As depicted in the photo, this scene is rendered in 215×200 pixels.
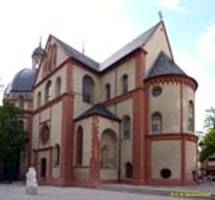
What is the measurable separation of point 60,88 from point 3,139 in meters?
9.12

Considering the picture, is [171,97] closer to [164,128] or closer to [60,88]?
[164,128]

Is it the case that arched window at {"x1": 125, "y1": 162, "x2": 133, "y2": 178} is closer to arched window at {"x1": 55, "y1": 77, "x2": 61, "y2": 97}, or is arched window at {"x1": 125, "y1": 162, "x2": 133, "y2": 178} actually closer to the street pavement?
the street pavement

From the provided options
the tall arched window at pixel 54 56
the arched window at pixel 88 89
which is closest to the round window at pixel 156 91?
the arched window at pixel 88 89

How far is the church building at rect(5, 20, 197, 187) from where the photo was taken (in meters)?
33.2

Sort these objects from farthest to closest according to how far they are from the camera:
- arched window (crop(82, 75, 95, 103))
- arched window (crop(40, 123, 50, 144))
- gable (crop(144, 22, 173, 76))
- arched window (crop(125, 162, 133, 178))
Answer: arched window (crop(40, 123, 50, 144))
arched window (crop(82, 75, 95, 103))
gable (crop(144, 22, 173, 76))
arched window (crop(125, 162, 133, 178))

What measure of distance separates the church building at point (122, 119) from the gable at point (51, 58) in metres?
0.23

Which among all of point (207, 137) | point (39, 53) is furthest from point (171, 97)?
point (39, 53)

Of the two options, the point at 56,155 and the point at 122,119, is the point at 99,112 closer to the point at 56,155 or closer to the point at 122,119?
the point at 122,119

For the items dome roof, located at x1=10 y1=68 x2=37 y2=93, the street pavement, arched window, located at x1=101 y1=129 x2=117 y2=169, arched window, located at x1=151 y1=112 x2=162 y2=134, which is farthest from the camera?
dome roof, located at x1=10 y1=68 x2=37 y2=93

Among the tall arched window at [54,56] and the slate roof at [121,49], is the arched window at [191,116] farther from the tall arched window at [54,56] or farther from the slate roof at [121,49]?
the tall arched window at [54,56]

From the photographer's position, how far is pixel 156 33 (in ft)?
126

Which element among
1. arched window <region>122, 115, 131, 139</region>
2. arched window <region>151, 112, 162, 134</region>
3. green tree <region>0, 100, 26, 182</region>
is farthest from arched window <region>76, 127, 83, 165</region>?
green tree <region>0, 100, 26, 182</region>

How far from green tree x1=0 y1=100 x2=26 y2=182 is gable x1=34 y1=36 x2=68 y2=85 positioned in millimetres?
4618

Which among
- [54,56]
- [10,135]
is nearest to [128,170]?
[54,56]
